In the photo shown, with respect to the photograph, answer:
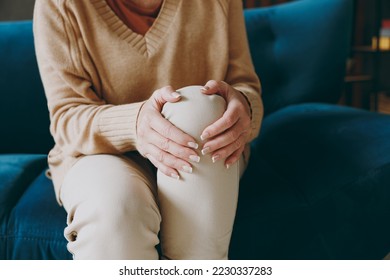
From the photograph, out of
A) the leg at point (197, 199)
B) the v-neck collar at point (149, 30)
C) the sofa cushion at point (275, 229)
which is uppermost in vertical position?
the v-neck collar at point (149, 30)

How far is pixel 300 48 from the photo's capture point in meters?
1.32

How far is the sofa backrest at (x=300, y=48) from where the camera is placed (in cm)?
131

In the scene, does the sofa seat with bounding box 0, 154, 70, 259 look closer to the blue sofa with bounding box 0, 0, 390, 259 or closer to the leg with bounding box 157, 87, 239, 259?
the blue sofa with bounding box 0, 0, 390, 259

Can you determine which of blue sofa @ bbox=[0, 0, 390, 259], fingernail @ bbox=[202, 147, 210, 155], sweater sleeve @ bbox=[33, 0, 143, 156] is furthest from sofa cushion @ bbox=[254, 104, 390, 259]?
sweater sleeve @ bbox=[33, 0, 143, 156]

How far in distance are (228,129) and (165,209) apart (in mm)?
181

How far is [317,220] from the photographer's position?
89cm

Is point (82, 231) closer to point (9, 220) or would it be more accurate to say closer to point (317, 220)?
point (9, 220)

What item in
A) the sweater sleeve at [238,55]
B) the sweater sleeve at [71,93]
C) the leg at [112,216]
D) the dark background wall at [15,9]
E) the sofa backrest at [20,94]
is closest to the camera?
the leg at [112,216]

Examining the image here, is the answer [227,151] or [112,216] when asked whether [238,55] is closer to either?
[227,151]

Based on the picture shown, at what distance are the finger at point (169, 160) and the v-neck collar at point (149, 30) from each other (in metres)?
0.28

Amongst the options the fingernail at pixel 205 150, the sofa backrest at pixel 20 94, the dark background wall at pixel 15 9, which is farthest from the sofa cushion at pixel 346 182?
the dark background wall at pixel 15 9

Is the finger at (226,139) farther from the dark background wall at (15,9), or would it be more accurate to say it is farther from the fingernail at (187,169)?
the dark background wall at (15,9)

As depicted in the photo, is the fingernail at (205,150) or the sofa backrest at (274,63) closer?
the fingernail at (205,150)
